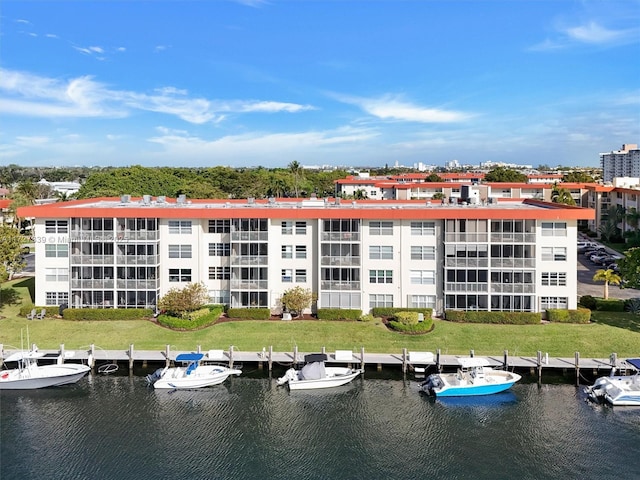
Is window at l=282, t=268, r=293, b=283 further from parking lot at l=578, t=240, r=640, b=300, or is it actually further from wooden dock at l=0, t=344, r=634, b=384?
parking lot at l=578, t=240, r=640, b=300

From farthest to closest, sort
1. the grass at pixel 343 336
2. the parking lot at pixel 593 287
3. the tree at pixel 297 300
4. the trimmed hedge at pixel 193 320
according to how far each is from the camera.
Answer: the parking lot at pixel 593 287 → the tree at pixel 297 300 → the trimmed hedge at pixel 193 320 → the grass at pixel 343 336

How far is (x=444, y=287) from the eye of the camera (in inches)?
1940

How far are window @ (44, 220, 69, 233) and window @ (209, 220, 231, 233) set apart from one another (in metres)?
13.0

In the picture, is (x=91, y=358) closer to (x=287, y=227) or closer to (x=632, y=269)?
(x=287, y=227)

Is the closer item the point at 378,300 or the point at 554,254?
the point at 554,254

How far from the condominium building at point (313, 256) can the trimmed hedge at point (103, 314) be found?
1607 millimetres

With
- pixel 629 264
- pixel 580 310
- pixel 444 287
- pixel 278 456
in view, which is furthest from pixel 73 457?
pixel 629 264

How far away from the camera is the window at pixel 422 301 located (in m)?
49.9

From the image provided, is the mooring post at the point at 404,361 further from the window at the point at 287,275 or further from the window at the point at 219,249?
the window at the point at 219,249

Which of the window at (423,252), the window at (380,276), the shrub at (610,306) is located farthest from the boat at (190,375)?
the shrub at (610,306)

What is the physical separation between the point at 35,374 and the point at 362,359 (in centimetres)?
2285

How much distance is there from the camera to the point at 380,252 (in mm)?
50625

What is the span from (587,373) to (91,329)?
38983 millimetres

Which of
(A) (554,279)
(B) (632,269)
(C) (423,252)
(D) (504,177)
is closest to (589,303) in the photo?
(B) (632,269)
